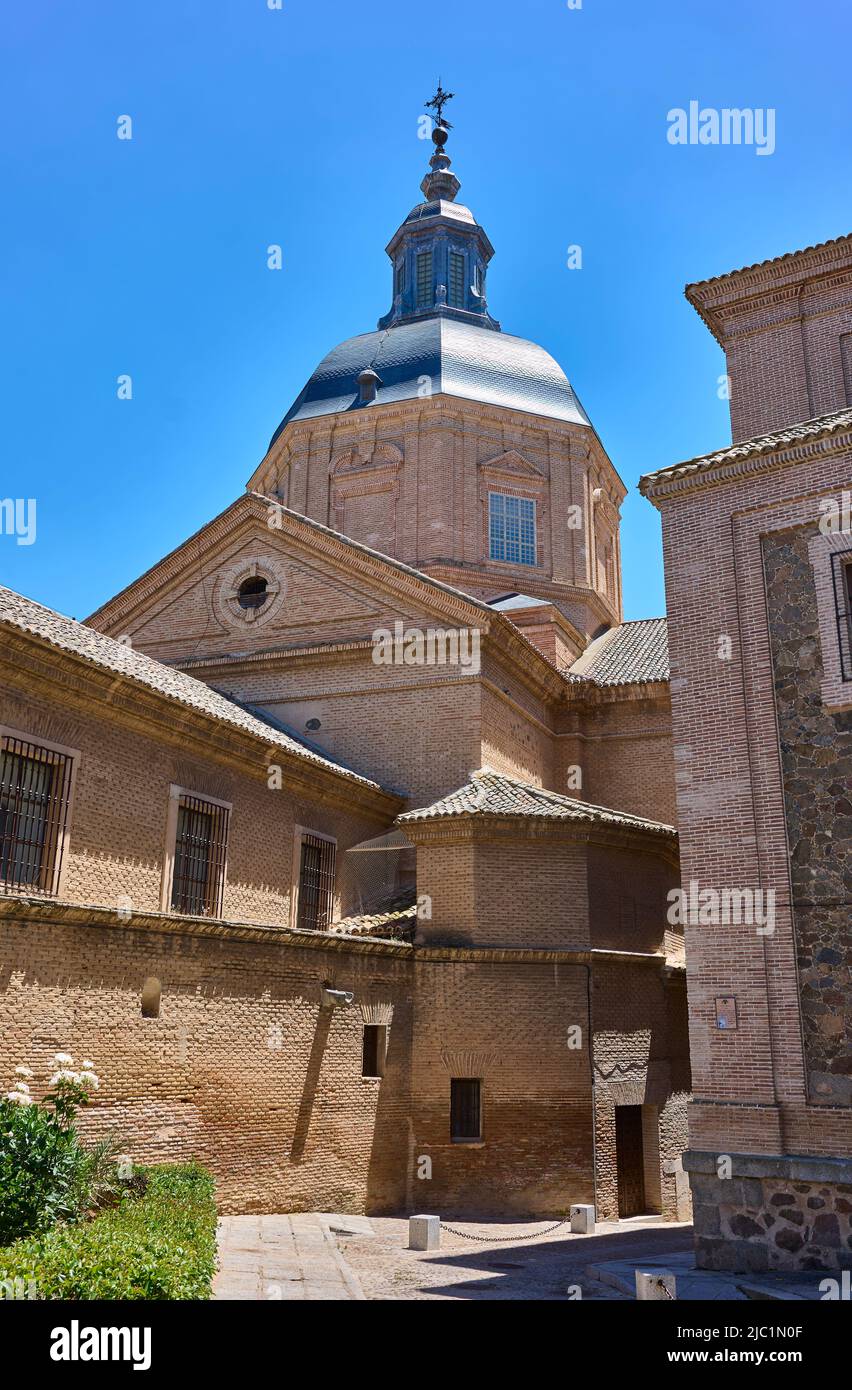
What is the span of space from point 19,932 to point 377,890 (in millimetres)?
7976

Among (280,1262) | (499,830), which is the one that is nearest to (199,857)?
(499,830)

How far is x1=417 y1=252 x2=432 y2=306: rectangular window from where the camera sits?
94.9 ft

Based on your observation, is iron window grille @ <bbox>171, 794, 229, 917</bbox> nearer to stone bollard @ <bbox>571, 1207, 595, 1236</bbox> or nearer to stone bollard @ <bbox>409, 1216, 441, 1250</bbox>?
stone bollard @ <bbox>409, 1216, 441, 1250</bbox>

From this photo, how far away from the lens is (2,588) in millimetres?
13477

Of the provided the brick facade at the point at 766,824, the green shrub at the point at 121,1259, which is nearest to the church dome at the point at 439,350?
the brick facade at the point at 766,824

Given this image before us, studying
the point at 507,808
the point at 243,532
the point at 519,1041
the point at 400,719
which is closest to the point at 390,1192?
the point at 519,1041

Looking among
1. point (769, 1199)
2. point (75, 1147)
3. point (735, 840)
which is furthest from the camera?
point (735, 840)

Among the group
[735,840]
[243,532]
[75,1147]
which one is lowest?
[75,1147]

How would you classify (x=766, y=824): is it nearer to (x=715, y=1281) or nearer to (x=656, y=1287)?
(x=715, y=1281)

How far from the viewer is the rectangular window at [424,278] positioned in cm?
2894

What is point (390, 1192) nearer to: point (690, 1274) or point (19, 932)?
point (690, 1274)

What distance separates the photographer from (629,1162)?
14930mm

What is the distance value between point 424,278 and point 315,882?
18.7 m

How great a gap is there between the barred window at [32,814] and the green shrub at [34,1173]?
356 cm
